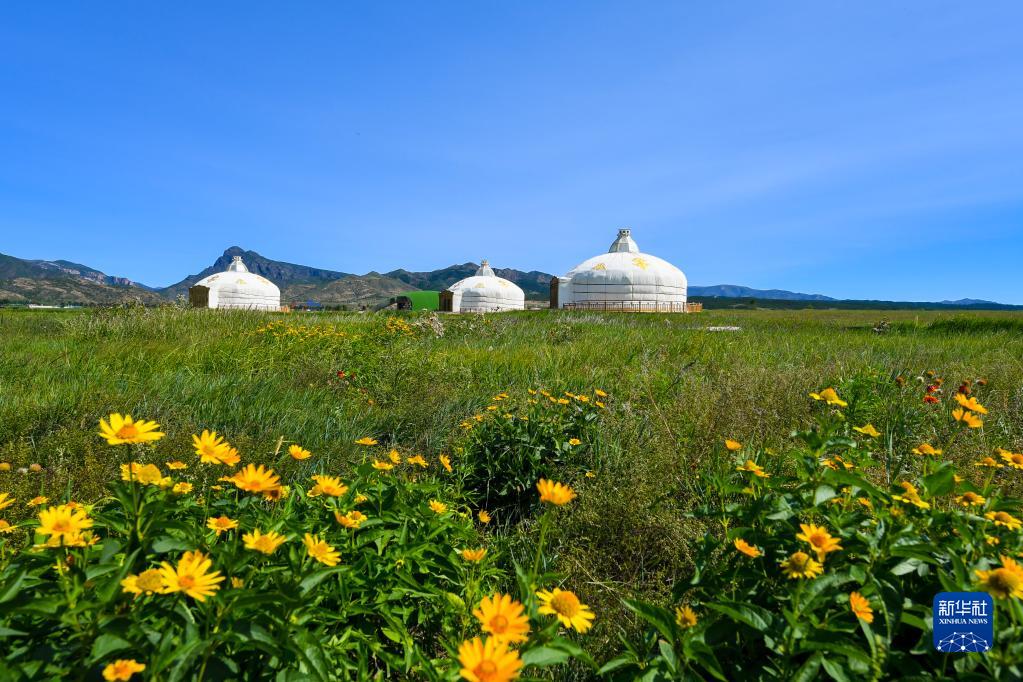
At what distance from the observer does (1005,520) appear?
1.61 metres

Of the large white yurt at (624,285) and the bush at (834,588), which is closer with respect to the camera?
the bush at (834,588)

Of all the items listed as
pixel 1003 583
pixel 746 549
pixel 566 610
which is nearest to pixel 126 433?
pixel 566 610

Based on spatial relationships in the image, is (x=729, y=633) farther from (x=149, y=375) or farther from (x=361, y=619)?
(x=149, y=375)

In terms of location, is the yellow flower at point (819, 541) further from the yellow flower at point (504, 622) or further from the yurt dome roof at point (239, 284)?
the yurt dome roof at point (239, 284)

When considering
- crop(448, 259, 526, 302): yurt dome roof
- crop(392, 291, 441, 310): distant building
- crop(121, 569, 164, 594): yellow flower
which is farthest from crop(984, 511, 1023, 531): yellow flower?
crop(392, 291, 441, 310): distant building

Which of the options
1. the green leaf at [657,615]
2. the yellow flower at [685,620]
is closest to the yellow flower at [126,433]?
the green leaf at [657,615]

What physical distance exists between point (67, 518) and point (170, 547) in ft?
0.89

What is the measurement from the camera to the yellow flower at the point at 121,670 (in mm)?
935

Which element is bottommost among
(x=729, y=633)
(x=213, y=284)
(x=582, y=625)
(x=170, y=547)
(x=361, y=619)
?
(x=361, y=619)

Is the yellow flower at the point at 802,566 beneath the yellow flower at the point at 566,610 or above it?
above

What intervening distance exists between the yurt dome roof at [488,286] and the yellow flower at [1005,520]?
142 feet

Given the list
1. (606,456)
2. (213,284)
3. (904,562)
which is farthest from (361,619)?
(213,284)

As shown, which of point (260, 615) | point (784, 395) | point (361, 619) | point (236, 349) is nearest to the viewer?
point (260, 615)

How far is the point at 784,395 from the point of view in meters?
4.48
